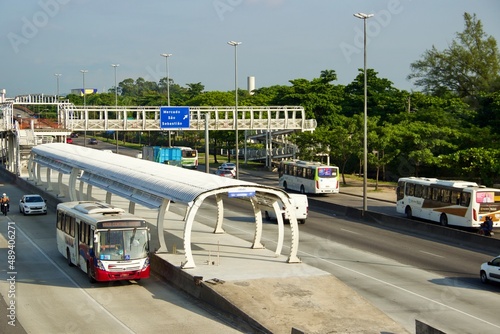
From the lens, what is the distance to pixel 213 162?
97.5 meters

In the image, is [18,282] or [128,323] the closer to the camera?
[128,323]

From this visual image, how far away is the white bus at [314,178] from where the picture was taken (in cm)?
5469

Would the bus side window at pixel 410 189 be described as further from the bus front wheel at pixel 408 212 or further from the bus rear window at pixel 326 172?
the bus rear window at pixel 326 172

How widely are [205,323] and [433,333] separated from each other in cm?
649

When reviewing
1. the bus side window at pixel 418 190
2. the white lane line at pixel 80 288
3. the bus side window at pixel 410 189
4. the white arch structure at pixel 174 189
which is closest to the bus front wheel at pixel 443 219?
the bus side window at pixel 418 190

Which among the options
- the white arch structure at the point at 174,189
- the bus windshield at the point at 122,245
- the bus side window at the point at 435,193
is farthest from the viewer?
→ the bus side window at the point at 435,193

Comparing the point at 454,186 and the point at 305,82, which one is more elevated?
the point at 305,82

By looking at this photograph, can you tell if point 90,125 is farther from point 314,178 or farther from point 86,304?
point 86,304

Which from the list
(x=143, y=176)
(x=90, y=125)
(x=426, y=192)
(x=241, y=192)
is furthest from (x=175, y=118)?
(x=241, y=192)

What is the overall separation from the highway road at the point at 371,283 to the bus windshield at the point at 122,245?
114cm

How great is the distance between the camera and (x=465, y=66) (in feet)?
308

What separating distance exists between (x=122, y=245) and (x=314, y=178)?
105 feet

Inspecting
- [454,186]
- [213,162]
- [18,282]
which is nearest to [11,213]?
[18,282]

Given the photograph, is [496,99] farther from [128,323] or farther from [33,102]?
[128,323]
